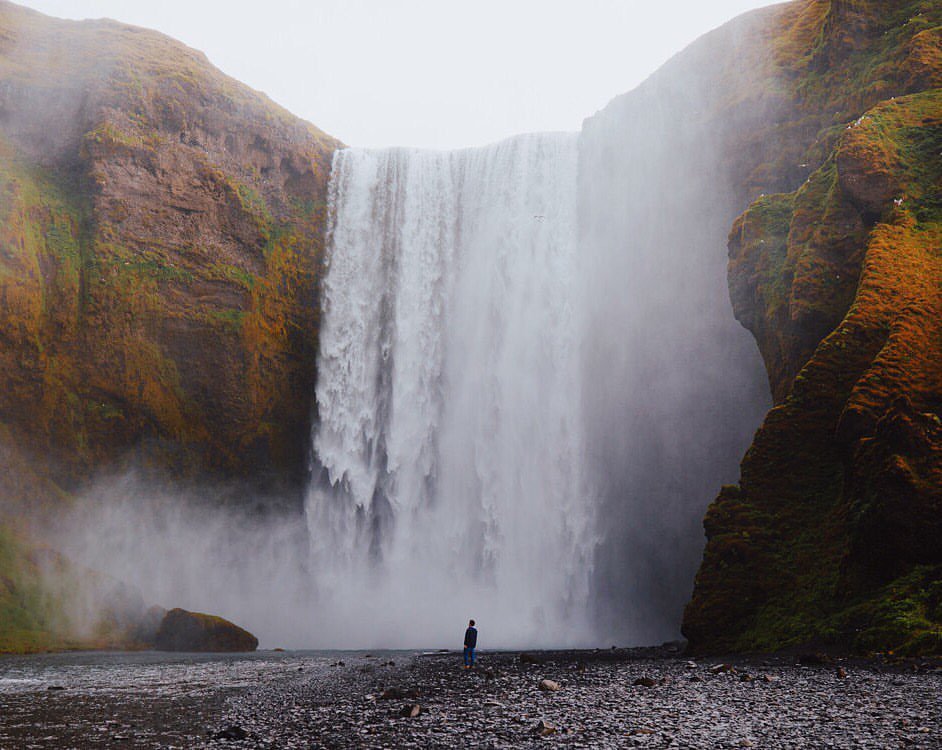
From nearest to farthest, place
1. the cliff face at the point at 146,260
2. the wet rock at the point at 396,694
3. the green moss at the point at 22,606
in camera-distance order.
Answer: the wet rock at the point at 396,694
the green moss at the point at 22,606
the cliff face at the point at 146,260

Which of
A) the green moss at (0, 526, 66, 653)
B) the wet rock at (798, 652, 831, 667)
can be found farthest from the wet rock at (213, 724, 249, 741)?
the green moss at (0, 526, 66, 653)

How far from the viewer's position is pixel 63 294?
27.6 m

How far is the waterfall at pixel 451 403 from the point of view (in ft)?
89.9

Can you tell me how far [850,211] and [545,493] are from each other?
15232 millimetres

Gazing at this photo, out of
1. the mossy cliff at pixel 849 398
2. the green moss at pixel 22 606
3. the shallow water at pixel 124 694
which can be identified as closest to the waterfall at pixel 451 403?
the green moss at pixel 22 606

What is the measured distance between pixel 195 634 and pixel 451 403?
43.6 ft

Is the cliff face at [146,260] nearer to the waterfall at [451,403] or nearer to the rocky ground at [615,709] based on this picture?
the waterfall at [451,403]

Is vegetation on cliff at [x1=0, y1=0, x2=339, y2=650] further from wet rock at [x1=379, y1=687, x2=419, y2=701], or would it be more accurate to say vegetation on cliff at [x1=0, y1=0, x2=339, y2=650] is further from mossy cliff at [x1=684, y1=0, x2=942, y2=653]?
mossy cliff at [x1=684, y1=0, x2=942, y2=653]

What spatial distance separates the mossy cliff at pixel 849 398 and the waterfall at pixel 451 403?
11.1 metres

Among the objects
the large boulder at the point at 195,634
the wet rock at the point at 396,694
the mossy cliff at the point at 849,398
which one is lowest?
the large boulder at the point at 195,634

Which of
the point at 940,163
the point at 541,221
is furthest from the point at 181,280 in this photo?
the point at 940,163

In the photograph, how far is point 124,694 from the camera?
1069 cm

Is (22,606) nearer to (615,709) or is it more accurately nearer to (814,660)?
(615,709)

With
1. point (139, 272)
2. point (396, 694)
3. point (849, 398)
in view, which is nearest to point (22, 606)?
point (139, 272)
